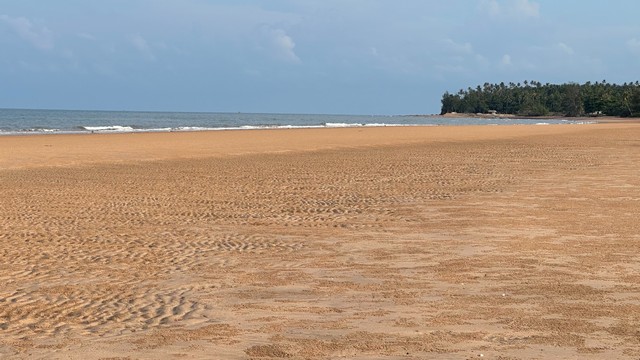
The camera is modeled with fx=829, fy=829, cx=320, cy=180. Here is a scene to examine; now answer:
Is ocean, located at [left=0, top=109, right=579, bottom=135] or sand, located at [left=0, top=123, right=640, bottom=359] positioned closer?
sand, located at [left=0, top=123, right=640, bottom=359]

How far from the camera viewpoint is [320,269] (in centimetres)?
933

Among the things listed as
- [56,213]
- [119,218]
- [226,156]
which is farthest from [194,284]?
[226,156]

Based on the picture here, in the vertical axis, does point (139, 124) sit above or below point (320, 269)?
above

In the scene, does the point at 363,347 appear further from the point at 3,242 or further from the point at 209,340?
the point at 3,242

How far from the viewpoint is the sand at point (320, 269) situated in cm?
632

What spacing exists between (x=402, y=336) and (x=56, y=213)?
30.2 ft

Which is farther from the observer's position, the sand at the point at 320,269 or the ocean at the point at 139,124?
the ocean at the point at 139,124

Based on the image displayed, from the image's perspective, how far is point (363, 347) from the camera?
612 cm

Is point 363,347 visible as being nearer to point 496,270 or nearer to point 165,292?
point 165,292

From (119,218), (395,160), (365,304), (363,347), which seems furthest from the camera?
(395,160)

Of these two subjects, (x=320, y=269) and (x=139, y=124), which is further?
(x=139, y=124)

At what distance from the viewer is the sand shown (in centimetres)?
632

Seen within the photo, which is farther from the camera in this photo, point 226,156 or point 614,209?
point 226,156

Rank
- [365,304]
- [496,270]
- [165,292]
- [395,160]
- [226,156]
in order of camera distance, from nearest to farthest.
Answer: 1. [365,304]
2. [165,292]
3. [496,270]
4. [395,160]
5. [226,156]
